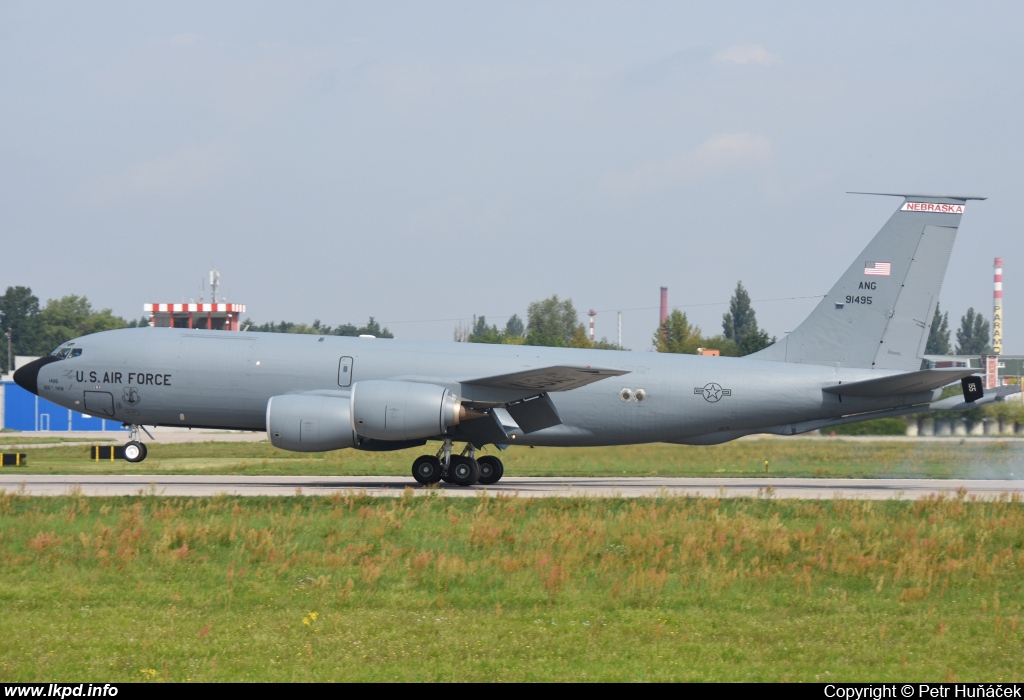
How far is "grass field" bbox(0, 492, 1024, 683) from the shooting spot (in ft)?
31.2

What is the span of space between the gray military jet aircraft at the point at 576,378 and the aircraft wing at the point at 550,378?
6 centimetres

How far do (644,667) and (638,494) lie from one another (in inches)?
559

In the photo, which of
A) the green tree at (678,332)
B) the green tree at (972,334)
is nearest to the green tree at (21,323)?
the green tree at (678,332)

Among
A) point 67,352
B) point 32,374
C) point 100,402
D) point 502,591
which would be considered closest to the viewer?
point 502,591

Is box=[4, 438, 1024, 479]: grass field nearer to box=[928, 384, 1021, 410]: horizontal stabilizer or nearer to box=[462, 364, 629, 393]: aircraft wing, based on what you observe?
box=[462, 364, 629, 393]: aircraft wing

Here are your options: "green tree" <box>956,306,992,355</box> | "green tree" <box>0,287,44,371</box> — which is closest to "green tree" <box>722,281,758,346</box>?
"green tree" <box>956,306,992,355</box>

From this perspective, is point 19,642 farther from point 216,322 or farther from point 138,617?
point 216,322

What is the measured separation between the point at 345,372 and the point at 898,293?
14.3 meters

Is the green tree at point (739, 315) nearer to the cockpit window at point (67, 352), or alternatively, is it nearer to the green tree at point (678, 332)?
the green tree at point (678, 332)

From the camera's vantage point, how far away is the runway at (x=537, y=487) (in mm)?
23156

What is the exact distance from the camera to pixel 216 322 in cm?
7281

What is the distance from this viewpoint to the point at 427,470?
25.6 m

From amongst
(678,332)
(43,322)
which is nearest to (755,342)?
(678,332)

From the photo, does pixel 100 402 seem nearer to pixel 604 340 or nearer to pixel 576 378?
pixel 576 378
